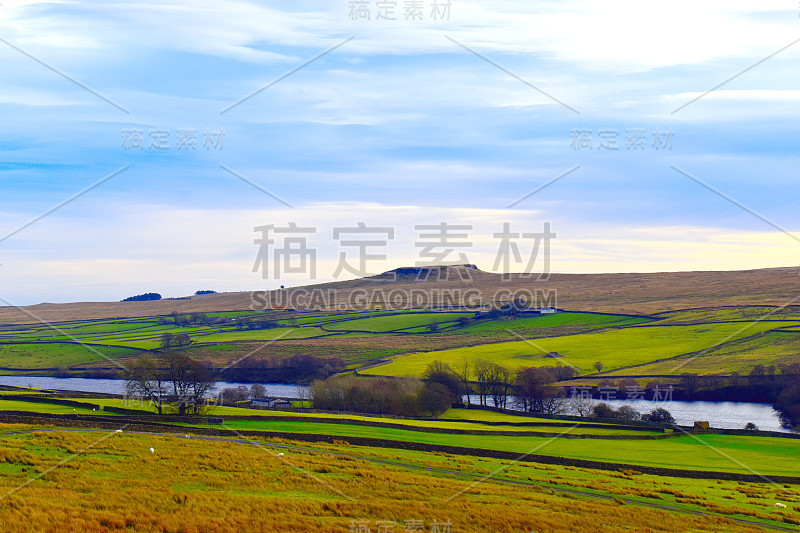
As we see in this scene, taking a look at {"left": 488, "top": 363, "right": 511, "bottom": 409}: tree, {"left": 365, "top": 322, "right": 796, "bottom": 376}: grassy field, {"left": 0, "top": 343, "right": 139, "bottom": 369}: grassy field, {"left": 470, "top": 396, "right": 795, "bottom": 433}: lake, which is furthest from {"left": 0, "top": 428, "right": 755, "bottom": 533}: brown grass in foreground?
{"left": 0, "top": 343, "right": 139, "bottom": 369}: grassy field

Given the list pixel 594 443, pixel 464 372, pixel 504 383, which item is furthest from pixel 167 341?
pixel 594 443

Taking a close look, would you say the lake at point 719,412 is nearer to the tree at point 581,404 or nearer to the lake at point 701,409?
the lake at point 701,409

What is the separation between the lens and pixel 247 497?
22.0 metres

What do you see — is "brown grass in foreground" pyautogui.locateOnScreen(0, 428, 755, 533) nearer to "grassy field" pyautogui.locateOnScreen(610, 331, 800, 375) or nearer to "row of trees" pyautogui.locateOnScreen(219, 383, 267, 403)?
"row of trees" pyautogui.locateOnScreen(219, 383, 267, 403)

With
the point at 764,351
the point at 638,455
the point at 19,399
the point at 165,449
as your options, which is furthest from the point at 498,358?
the point at 165,449

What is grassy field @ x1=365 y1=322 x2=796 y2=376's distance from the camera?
87.4 meters

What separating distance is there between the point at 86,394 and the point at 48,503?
44.6 m

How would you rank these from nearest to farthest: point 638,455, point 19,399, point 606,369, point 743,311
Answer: point 638,455 < point 19,399 < point 606,369 < point 743,311

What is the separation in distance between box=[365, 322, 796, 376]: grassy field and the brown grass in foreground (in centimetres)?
5158

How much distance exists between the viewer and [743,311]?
121 metres

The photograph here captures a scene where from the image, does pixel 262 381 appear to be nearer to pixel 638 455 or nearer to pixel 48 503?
pixel 638 455

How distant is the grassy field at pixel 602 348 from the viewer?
87.4 meters

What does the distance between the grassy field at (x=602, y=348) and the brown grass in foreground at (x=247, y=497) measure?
51.6 meters

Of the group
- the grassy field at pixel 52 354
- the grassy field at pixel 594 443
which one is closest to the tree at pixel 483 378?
the grassy field at pixel 594 443
